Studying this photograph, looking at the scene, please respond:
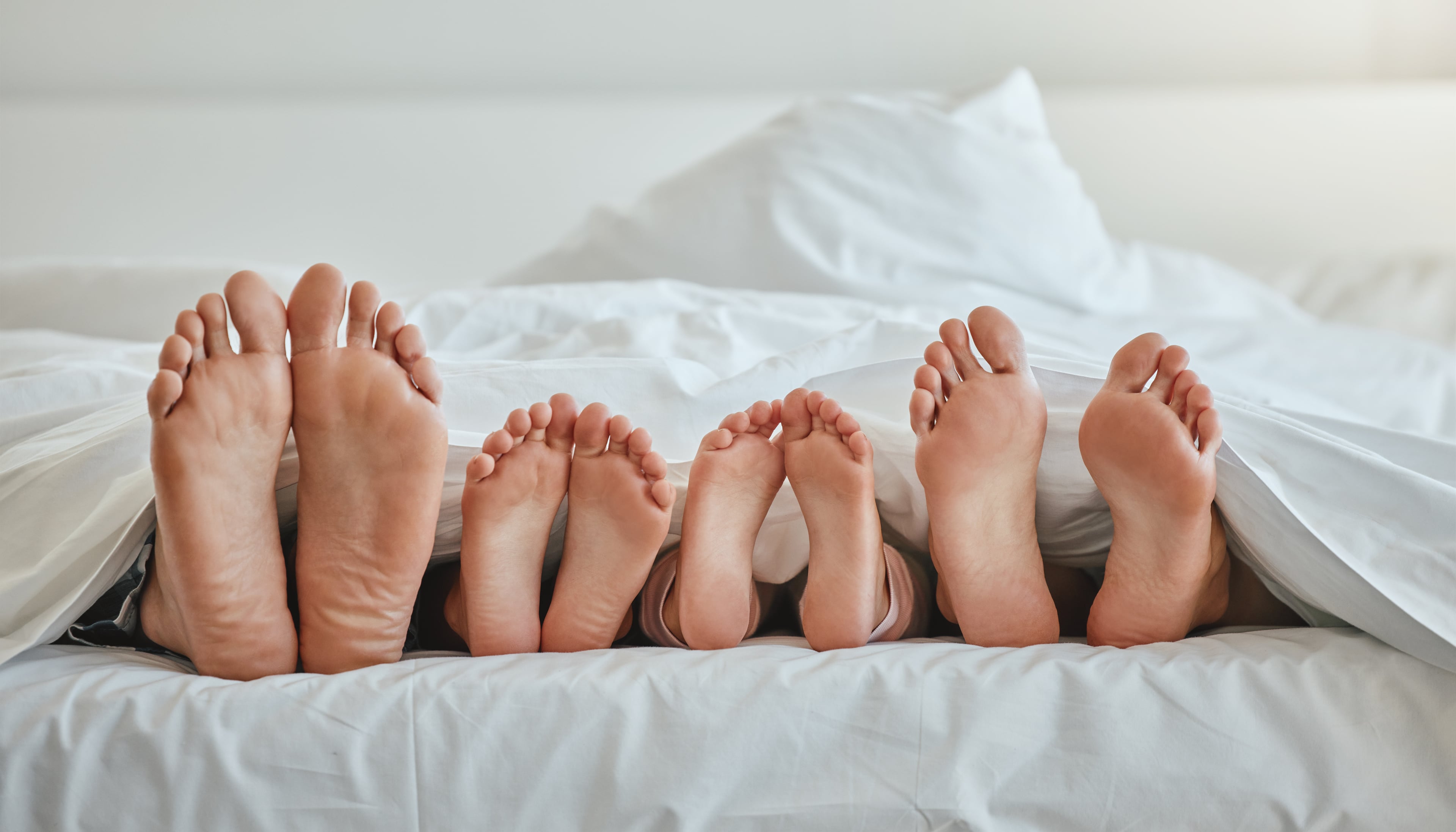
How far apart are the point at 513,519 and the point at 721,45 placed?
4.87 feet

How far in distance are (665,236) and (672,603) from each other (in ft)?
2.40

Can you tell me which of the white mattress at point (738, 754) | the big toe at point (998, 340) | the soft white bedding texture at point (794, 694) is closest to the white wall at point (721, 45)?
the soft white bedding texture at point (794, 694)

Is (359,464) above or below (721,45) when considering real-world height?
below

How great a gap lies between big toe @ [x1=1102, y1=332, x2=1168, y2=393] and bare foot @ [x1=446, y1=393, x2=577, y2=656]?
347 millimetres

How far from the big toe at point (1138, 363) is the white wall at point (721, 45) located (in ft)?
4.62

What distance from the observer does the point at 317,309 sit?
583 mm

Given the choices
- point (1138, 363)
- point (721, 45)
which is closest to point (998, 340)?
point (1138, 363)

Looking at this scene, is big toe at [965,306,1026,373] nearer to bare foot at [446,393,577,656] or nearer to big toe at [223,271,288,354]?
bare foot at [446,393,577,656]

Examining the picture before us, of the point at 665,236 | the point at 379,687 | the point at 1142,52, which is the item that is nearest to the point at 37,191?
the point at 665,236

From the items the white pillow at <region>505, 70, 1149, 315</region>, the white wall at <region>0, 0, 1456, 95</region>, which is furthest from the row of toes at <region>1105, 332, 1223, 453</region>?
the white wall at <region>0, 0, 1456, 95</region>

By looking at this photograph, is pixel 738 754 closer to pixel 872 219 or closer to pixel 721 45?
pixel 872 219

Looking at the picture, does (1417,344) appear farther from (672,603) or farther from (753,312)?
(672,603)

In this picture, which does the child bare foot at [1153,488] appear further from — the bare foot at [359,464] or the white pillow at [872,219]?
the white pillow at [872,219]

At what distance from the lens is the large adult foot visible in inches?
21.7
